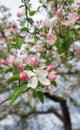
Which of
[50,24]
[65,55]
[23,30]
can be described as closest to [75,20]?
[50,24]

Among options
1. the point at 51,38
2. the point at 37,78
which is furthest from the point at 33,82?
the point at 51,38

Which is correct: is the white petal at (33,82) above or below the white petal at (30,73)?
below

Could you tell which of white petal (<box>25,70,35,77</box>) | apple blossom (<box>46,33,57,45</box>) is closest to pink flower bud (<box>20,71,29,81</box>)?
white petal (<box>25,70,35,77</box>)

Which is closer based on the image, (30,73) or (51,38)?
(30,73)

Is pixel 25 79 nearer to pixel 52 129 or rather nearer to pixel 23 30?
pixel 23 30

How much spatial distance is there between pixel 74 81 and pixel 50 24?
3.80 meters

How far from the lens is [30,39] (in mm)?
2664

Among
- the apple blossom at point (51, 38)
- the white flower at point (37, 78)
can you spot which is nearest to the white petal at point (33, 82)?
the white flower at point (37, 78)

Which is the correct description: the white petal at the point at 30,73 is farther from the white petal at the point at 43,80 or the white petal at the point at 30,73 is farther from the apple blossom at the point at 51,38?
the apple blossom at the point at 51,38

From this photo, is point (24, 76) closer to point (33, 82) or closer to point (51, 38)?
point (33, 82)

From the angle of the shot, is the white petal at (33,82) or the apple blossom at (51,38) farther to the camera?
the apple blossom at (51,38)

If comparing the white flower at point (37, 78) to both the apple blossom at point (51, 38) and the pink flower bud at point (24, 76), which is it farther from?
the apple blossom at point (51, 38)

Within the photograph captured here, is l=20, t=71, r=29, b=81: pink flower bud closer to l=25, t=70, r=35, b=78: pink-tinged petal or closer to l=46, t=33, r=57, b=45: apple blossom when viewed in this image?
l=25, t=70, r=35, b=78: pink-tinged petal

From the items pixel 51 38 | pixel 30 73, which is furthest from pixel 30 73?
pixel 51 38
